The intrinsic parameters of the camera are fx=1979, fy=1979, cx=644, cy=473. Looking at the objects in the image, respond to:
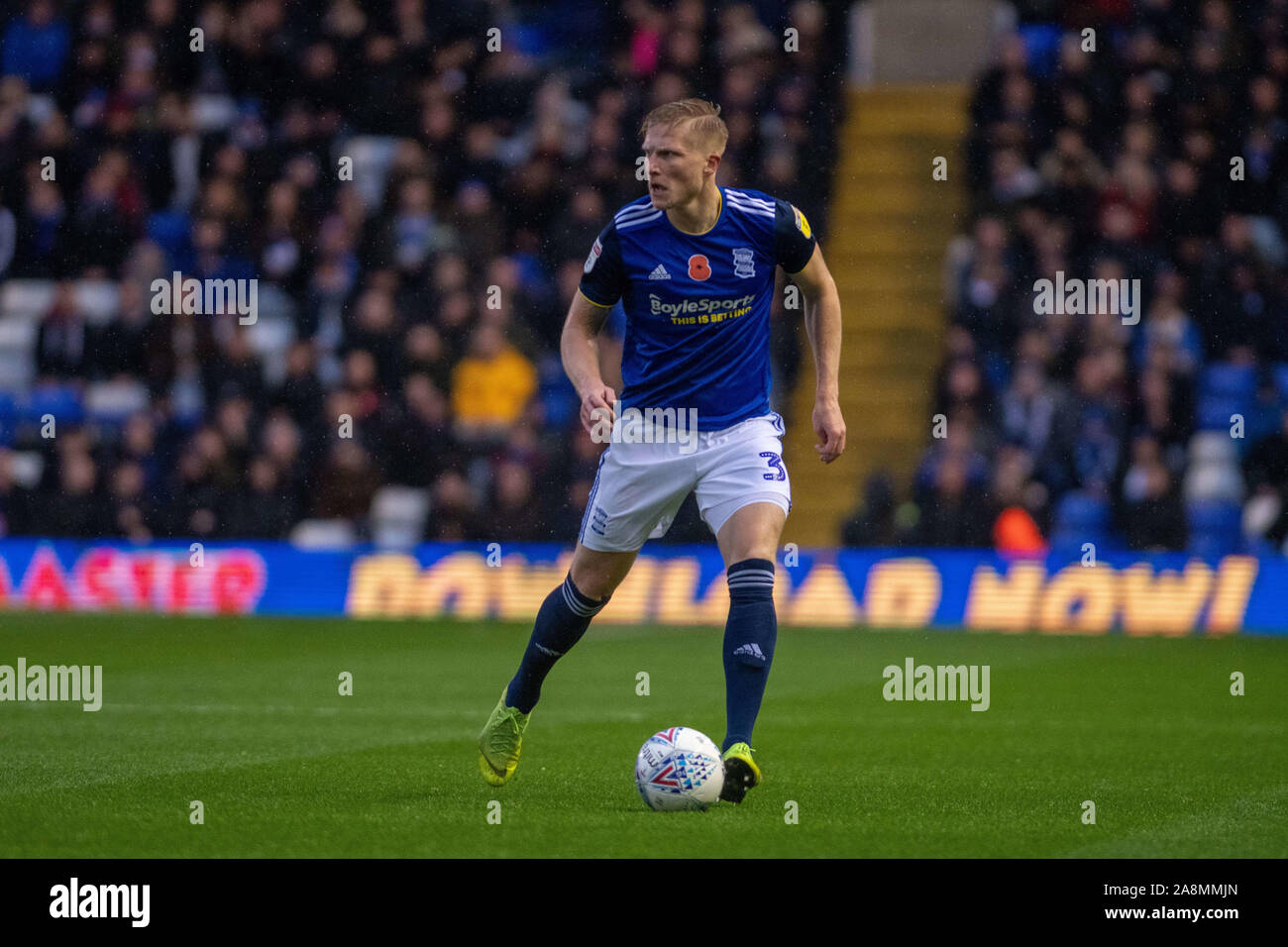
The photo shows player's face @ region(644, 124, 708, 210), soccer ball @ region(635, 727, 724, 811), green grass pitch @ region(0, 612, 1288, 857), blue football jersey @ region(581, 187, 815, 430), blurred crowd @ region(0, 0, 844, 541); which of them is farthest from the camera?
blurred crowd @ region(0, 0, 844, 541)

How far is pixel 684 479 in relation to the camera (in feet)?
22.6

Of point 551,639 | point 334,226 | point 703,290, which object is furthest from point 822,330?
point 334,226

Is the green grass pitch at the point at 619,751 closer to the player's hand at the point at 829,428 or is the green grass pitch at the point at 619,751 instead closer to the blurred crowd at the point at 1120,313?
the player's hand at the point at 829,428

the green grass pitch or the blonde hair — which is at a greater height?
the blonde hair

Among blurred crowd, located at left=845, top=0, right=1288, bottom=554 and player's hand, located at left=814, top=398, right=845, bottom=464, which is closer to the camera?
player's hand, located at left=814, top=398, right=845, bottom=464

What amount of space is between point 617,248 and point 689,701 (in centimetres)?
370

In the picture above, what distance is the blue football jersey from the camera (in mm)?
6891

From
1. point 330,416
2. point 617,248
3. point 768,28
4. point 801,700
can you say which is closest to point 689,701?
point 801,700

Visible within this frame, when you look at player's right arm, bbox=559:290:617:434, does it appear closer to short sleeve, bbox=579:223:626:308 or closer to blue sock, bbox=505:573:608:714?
short sleeve, bbox=579:223:626:308

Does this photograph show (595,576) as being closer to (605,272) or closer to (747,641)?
(747,641)

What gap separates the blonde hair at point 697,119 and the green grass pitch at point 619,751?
2248mm

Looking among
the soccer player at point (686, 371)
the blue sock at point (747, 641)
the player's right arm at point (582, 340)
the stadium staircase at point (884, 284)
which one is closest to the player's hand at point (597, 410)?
the soccer player at point (686, 371)

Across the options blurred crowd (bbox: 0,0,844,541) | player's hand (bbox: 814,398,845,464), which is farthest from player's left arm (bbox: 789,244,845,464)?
blurred crowd (bbox: 0,0,844,541)

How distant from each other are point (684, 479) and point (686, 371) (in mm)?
384
